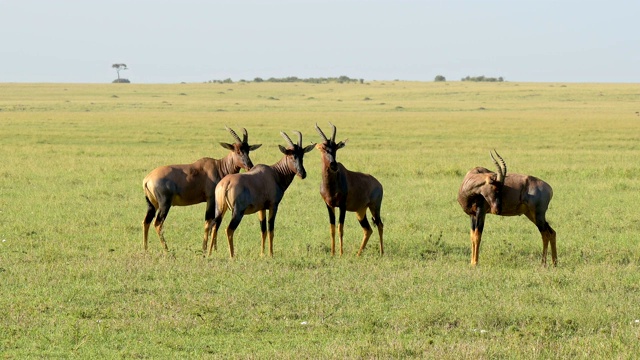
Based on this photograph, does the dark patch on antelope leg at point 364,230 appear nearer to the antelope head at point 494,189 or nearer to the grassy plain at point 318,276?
the grassy plain at point 318,276

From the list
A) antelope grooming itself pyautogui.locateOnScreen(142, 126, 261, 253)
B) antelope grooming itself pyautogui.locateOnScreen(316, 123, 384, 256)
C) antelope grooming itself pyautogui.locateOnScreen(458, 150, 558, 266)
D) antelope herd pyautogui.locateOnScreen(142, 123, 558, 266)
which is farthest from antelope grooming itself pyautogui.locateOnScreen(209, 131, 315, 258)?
antelope grooming itself pyautogui.locateOnScreen(458, 150, 558, 266)

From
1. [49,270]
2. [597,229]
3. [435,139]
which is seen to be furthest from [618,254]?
[435,139]

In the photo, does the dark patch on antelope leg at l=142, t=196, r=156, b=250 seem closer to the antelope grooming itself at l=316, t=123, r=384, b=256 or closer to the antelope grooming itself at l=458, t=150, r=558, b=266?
the antelope grooming itself at l=316, t=123, r=384, b=256

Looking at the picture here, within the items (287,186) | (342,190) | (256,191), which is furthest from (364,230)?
(256,191)

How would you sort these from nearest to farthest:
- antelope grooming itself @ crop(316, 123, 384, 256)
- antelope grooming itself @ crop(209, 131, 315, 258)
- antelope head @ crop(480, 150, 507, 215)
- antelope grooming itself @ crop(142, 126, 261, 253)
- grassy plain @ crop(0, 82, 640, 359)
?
grassy plain @ crop(0, 82, 640, 359), antelope head @ crop(480, 150, 507, 215), antelope grooming itself @ crop(209, 131, 315, 258), antelope grooming itself @ crop(316, 123, 384, 256), antelope grooming itself @ crop(142, 126, 261, 253)

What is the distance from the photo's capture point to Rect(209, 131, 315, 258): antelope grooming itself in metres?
12.5

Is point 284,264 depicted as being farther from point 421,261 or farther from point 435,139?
point 435,139

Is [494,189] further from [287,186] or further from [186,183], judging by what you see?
[186,183]

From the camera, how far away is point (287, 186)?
43.6ft

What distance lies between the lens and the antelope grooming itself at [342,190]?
1313 cm

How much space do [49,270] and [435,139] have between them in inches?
1044

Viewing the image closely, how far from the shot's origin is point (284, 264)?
12055 mm

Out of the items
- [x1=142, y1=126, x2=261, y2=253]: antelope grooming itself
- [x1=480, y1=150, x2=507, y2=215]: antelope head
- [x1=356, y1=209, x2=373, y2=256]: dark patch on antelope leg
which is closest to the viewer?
[x1=480, y1=150, x2=507, y2=215]: antelope head

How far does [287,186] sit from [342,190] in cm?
74
